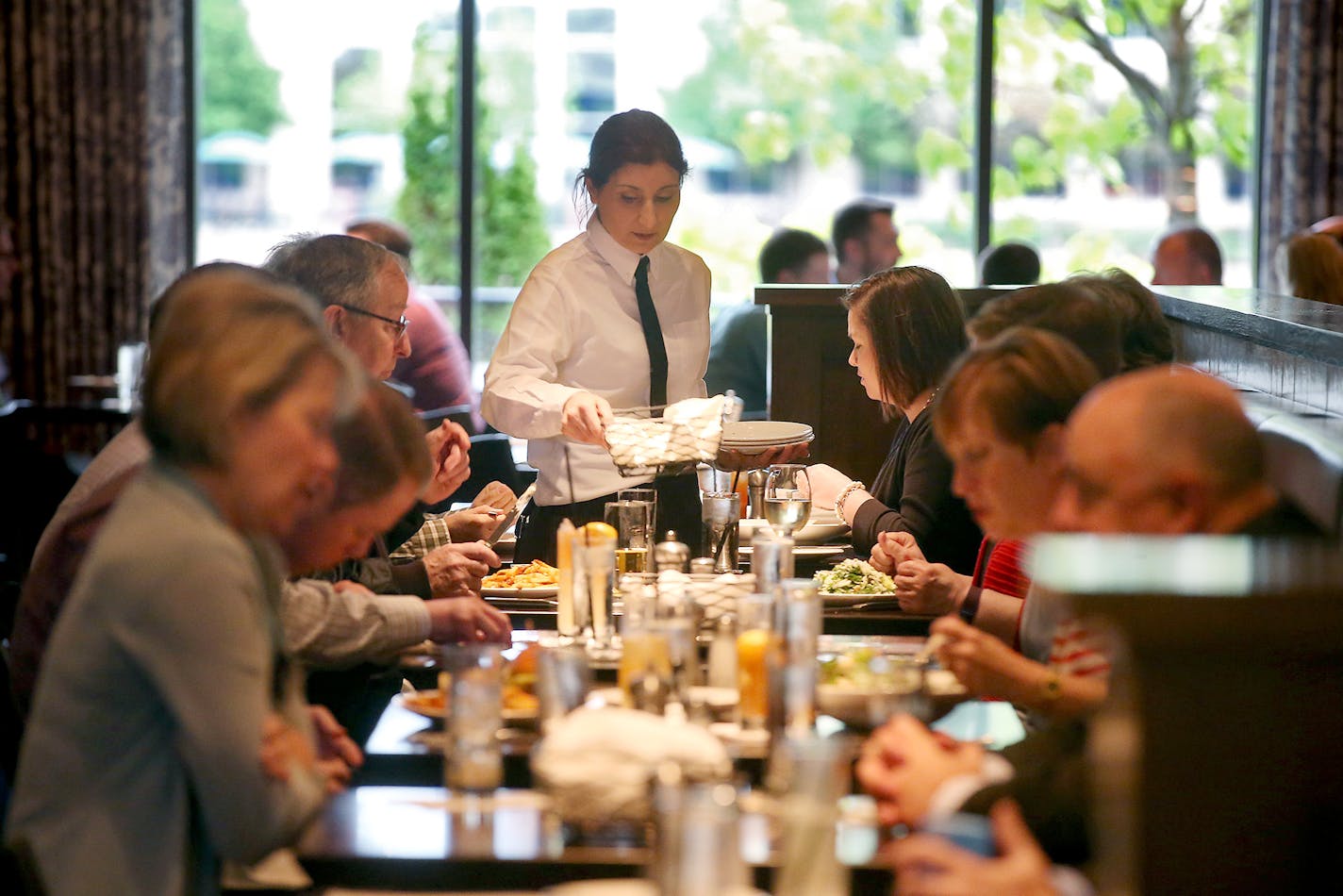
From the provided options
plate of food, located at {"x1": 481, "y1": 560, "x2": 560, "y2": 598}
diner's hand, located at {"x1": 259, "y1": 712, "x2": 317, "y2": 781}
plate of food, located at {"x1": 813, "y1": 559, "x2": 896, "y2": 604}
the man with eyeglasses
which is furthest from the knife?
diner's hand, located at {"x1": 259, "y1": 712, "x2": 317, "y2": 781}

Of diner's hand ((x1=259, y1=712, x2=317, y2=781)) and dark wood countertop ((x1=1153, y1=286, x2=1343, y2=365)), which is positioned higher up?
dark wood countertop ((x1=1153, y1=286, x2=1343, y2=365))

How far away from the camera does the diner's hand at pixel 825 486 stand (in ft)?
12.0

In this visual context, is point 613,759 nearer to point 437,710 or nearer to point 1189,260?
point 437,710

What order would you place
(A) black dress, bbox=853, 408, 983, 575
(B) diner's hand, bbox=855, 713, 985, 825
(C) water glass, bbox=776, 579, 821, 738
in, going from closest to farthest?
(B) diner's hand, bbox=855, 713, 985, 825 < (C) water glass, bbox=776, 579, 821, 738 < (A) black dress, bbox=853, 408, 983, 575

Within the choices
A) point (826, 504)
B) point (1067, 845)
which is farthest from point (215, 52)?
point (1067, 845)

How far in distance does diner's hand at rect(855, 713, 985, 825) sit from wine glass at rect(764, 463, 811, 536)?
138 centimetres

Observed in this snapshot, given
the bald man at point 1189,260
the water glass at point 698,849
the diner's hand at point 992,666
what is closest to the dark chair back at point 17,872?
the water glass at point 698,849

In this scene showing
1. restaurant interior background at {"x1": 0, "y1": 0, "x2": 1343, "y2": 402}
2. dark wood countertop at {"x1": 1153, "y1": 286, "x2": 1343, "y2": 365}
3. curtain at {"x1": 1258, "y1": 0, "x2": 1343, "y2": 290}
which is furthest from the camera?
restaurant interior background at {"x1": 0, "y1": 0, "x2": 1343, "y2": 402}

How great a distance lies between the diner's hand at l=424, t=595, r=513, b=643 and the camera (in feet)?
8.18

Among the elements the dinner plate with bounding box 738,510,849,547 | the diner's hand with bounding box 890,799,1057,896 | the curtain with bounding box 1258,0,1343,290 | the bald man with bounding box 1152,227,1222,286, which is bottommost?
the diner's hand with bounding box 890,799,1057,896

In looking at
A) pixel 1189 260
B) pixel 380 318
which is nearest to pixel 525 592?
pixel 380 318

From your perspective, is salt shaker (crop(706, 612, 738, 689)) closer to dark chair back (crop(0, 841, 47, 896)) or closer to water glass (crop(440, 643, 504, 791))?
water glass (crop(440, 643, 504, 791))

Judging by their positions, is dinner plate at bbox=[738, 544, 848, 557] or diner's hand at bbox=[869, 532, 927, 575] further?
dinner plate at bbox=[738, 544, 848, 557]

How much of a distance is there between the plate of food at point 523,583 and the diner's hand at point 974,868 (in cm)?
155
